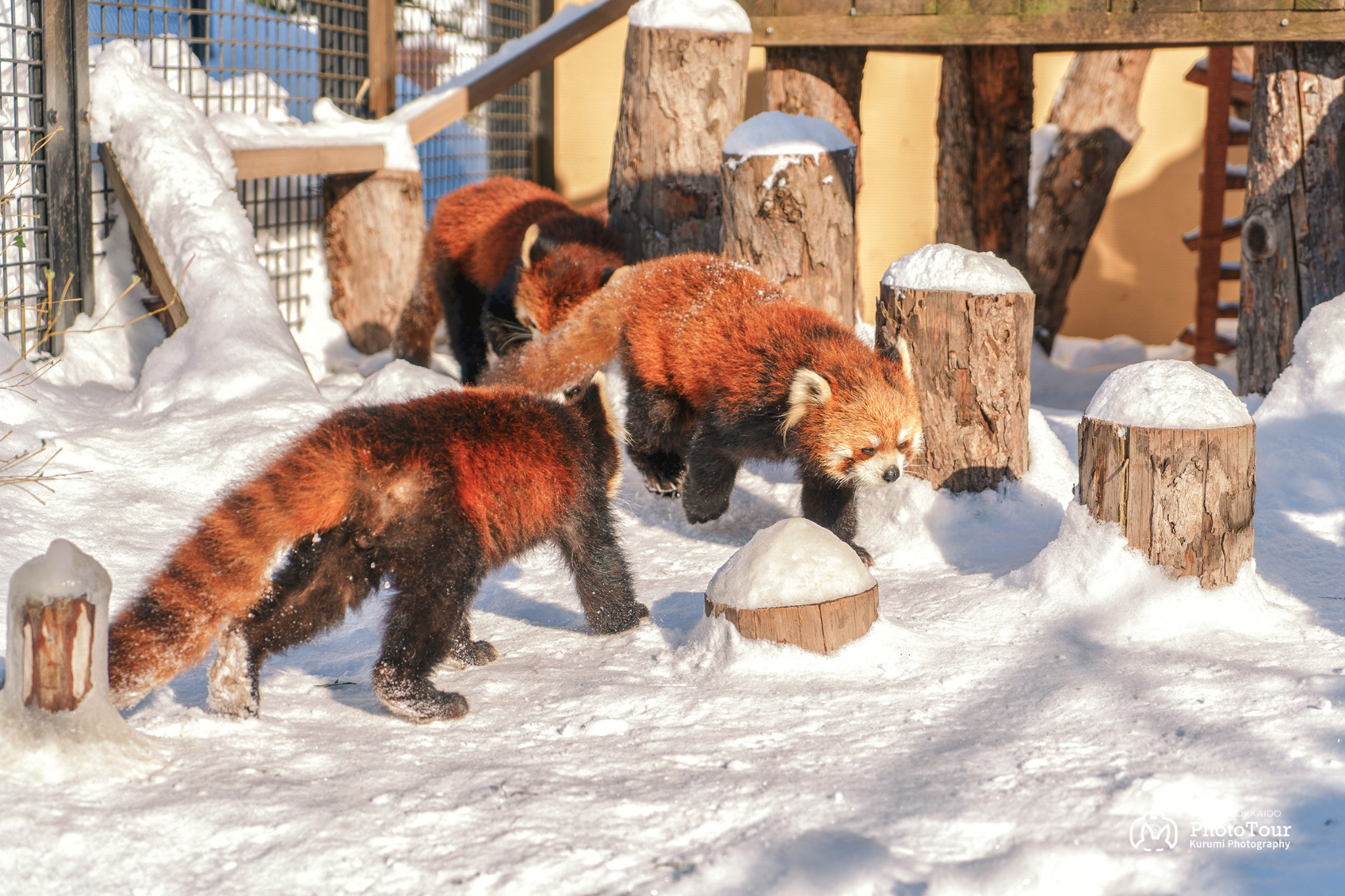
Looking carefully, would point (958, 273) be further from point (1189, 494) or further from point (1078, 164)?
point (1078, 164)

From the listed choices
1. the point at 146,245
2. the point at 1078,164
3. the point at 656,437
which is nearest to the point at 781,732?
the point at 656,437

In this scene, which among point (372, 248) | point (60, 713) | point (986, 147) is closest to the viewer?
point (60, 713)

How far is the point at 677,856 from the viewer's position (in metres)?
2.38

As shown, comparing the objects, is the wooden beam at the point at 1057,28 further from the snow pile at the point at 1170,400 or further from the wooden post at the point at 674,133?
the snow pile at the point at 1170,400

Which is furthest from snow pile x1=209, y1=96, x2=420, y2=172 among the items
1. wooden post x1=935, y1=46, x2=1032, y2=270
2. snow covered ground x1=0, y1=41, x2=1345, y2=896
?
wooden post x1=935, y1=46, x2=1032, y2=270

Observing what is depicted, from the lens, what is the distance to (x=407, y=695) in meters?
3.01

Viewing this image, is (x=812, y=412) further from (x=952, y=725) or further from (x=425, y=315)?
(x=425, y=315)

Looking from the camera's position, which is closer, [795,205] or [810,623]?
[810,623]

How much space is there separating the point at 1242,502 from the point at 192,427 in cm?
404

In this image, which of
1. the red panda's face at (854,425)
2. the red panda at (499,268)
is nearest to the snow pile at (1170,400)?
the red panda's face at (854,425)

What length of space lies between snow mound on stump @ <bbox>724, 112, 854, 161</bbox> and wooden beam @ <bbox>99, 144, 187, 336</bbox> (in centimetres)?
284

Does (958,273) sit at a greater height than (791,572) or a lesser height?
greater

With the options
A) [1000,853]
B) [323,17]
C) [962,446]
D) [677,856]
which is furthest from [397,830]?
[323,17]

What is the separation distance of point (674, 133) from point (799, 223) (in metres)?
1.15
